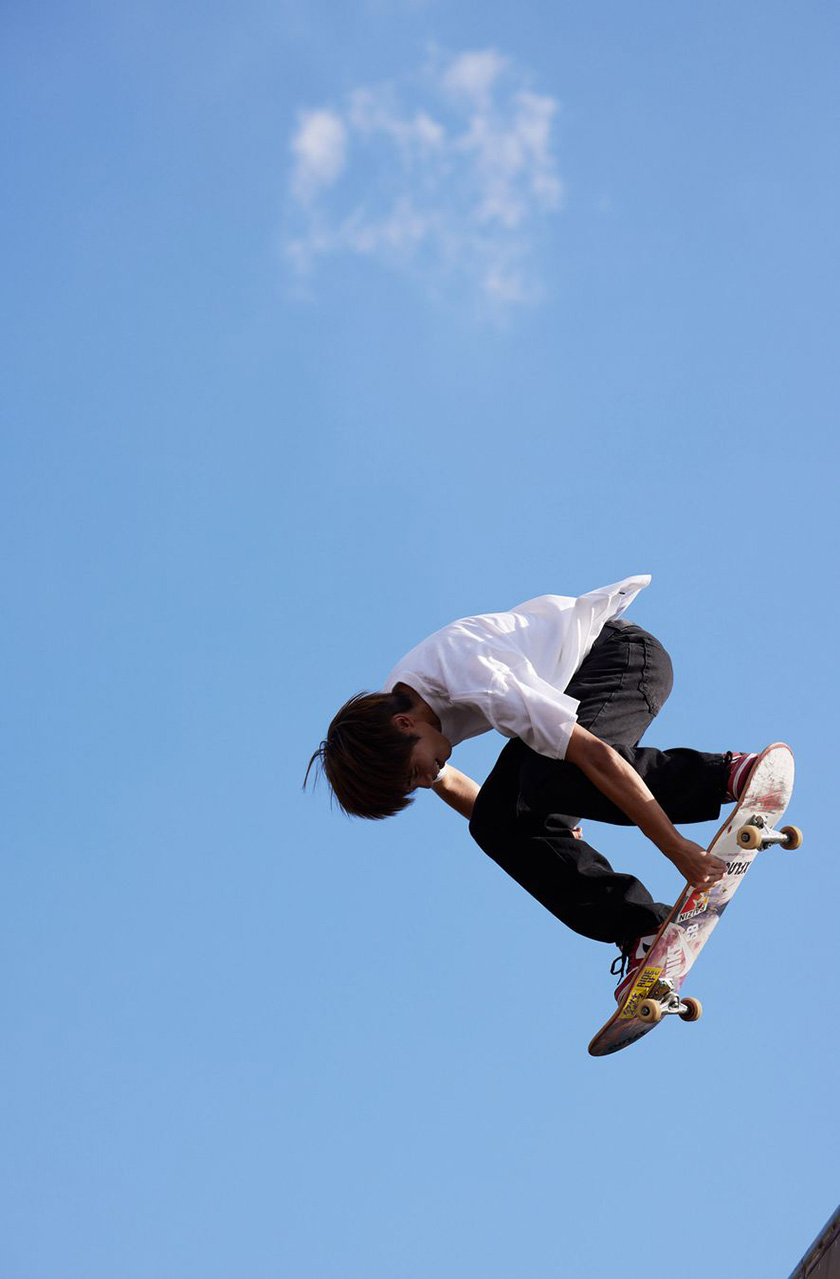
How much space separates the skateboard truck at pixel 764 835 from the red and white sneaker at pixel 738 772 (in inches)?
6.5

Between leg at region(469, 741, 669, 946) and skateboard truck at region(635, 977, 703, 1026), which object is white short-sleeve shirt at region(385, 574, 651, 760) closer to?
leg at region(469, 741, 669, 946)

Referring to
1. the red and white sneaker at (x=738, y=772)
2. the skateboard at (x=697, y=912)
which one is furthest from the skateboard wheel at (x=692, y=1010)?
the red and white sneaker at (x=738, y=772)

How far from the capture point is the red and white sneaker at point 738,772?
6684 mm

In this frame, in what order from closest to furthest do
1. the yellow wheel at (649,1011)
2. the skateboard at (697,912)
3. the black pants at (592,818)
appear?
the yellow wheel at (649,1011) → the skateboard at (697,912) → the black pants at (592,818)

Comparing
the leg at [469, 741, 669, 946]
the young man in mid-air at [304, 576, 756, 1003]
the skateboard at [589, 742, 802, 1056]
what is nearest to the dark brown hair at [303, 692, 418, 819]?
the young man in mid-air at [304, 576, 756, 1003]

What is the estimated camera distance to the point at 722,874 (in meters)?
6.26

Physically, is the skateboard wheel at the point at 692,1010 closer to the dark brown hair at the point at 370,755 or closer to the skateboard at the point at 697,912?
the skateboard at the point at 697,912

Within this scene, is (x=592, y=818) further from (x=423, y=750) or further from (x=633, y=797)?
(x=423, y=750)

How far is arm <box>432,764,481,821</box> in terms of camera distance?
24.4 feet

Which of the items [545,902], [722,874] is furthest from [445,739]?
[722,874]

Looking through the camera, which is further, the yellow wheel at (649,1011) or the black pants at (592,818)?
the black pants at (592,818)

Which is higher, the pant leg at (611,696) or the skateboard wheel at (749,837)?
the pant leg at (611,696)

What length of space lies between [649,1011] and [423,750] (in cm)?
157

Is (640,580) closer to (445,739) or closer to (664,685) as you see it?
(664,685)
